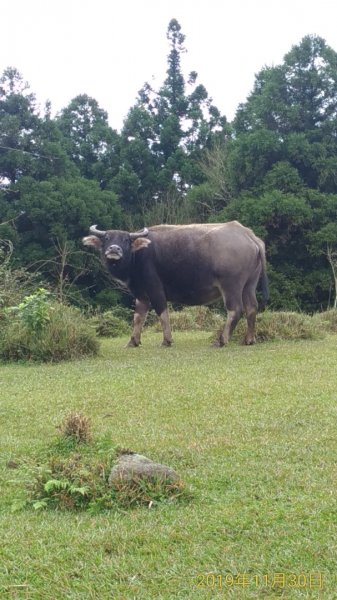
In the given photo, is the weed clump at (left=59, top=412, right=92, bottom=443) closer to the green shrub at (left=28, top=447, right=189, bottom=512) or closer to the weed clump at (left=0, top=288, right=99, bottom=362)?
the green shrub at (left=28, top=447, right=189, bottom=512)

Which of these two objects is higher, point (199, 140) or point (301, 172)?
point (199, 140)

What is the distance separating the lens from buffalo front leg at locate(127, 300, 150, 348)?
41.5ft

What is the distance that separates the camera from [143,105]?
1358 inches

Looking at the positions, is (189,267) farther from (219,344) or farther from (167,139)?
(167,139)

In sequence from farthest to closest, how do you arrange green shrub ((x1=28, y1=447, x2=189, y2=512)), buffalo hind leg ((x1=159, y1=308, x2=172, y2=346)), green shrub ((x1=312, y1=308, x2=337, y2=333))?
green shrub ((x1=312, y1=308, x2=337, y2=333))
buffalo hind leg ((x1=159, y1=308, x2=172, y2=346))
green shrub ((x1=28, y1=447, x2=189, y2=512))

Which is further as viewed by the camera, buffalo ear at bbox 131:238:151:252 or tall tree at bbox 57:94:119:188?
tall tree at bbox 57:94:119:188

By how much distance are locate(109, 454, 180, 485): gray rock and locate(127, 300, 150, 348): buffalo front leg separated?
28.3 feet

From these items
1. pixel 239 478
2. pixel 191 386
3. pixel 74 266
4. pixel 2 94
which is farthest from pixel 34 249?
pixel 239 478

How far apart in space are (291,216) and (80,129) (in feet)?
45.8

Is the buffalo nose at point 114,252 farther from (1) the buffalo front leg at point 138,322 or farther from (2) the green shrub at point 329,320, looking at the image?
(2) the green shrub at point 329,320

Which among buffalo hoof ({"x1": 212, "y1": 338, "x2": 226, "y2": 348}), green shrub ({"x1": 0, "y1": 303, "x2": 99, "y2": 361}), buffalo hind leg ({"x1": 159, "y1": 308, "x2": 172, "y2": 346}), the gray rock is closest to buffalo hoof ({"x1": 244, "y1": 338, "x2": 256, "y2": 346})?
buffalo hoof ({"x1": 212, "y1": 338, "x2": 226, "y2": 348})

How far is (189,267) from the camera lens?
12.4m

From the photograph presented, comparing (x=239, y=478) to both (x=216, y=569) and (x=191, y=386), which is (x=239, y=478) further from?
(x=191, y=386)

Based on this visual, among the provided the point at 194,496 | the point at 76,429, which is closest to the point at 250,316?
the point at 76,429
